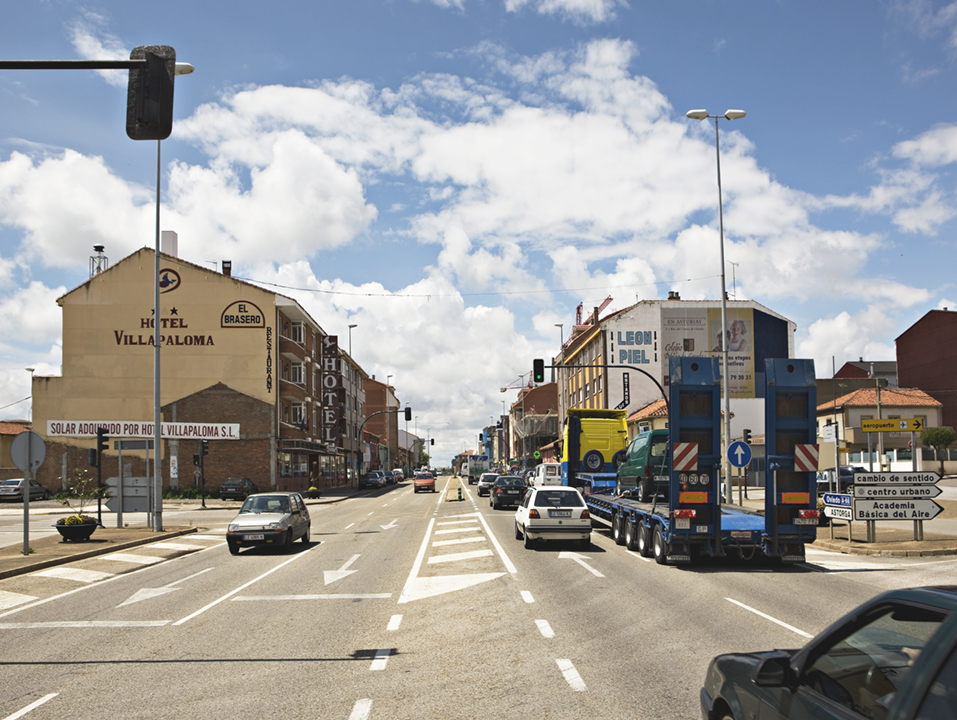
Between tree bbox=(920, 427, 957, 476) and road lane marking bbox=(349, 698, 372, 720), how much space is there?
5329 cm

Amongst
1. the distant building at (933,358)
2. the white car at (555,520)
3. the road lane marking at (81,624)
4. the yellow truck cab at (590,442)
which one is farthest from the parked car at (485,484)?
the road lane marking at (81,624)

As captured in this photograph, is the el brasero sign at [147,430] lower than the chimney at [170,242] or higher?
lower

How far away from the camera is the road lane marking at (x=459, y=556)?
1622cm

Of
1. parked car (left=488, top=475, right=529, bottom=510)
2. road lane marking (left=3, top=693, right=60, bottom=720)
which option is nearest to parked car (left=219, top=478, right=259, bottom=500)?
parked car (left=488, top=475, right=529, bottom=510)

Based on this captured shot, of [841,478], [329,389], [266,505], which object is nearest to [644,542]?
[266,505]

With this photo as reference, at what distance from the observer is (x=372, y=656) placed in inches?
311

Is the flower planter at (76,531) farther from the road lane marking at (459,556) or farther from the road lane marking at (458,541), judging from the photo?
the road lane marking at (459,556)

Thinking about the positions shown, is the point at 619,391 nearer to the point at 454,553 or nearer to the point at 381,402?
the point at 454,553

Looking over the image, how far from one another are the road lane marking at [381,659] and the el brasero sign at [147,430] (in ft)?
133

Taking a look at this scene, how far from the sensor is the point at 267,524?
1864 cm

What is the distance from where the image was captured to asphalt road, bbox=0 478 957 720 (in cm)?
639

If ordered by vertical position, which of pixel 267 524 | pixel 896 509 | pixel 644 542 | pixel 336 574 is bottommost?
pixel 336 574

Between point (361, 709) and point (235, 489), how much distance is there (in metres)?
41.9

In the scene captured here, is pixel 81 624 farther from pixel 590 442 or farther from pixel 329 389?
pixel 329 389
